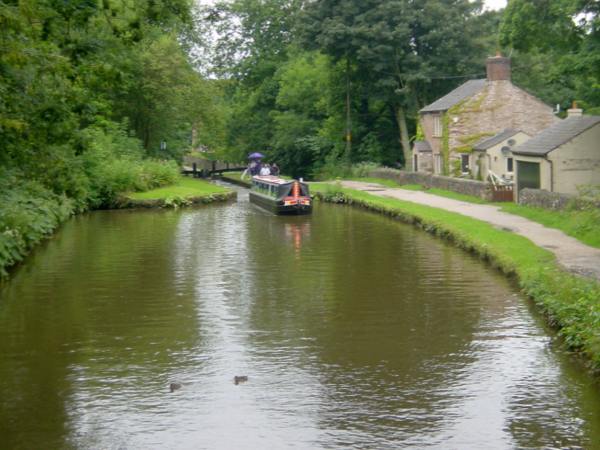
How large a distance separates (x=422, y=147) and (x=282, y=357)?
4308cm

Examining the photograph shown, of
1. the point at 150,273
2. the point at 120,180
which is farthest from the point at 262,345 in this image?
the point at 120,180

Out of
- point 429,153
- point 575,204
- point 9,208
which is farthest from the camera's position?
point 429,153

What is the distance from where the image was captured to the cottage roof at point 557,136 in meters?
36.4

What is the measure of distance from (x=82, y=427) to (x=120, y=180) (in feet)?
116

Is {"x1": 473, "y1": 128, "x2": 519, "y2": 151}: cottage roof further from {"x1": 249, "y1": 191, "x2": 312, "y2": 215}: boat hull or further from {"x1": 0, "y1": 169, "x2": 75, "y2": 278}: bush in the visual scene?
{"x1": 0, "y1": 169, "x2": 75, "y2": 278}: bush

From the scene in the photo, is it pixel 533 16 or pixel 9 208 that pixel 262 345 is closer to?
pixel 9 208

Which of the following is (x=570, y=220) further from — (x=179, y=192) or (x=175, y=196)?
(x=179, y=192)

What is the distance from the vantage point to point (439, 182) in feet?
155

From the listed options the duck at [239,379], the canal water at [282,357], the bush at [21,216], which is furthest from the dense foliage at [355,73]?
the duck at [239,379]

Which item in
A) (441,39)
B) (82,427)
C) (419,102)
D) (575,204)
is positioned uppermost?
(441,39)

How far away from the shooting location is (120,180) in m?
46.7

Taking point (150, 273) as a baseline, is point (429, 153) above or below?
above

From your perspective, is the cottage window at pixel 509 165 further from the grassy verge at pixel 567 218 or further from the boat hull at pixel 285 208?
the boat hull at pixel 285 208

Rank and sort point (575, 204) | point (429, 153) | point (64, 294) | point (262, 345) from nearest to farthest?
point (262, 345)
point (64, 294)
point (575, 204)
point (429, 153)
